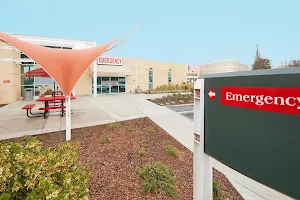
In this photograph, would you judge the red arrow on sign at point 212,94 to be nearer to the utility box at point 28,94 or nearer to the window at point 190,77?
the utility box at point 28,94

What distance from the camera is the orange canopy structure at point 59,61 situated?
6166 mm

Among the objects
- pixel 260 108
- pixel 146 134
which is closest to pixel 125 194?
pixel 260 108

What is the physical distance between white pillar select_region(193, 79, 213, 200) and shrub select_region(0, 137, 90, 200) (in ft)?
6.06

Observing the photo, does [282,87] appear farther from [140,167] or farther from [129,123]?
[129,123]

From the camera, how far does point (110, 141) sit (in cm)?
604

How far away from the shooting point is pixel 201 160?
9.48 feet

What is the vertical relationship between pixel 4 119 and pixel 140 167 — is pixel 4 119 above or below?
above

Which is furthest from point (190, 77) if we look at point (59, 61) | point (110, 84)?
point (59, 61)

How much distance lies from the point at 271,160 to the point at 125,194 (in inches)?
108

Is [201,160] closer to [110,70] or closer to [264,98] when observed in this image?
[264,98]

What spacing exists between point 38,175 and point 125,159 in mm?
3078

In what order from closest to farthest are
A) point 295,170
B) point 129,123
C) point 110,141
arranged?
point 295,170 → point 110,141 → point 129,123

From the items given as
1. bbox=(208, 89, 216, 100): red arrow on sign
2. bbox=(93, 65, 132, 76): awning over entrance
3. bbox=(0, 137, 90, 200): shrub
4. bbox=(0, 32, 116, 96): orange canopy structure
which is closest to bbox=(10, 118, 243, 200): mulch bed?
bbox=(0, 137, 90, 200): shrub

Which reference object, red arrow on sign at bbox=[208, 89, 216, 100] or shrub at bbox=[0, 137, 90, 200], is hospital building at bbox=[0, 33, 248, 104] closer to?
shrub at bbox=[0, 137, 90, 200]
